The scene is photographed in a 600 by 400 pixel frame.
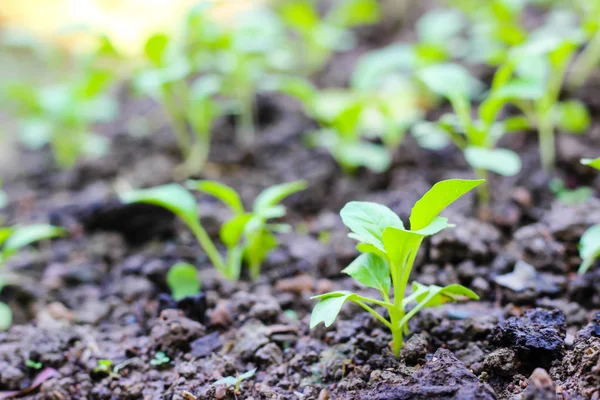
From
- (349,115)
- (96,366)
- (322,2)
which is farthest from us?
(322,2)

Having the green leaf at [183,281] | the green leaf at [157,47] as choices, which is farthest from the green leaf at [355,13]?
the green leaf at [183,281]

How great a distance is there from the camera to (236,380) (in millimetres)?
1063

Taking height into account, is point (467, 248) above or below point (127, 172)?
below

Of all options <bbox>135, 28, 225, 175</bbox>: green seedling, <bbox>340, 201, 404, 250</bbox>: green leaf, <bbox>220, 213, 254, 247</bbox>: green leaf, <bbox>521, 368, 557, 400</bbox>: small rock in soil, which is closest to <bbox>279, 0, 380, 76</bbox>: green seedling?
<bbox>135, 28, 225, 175</bbox>: green seedling

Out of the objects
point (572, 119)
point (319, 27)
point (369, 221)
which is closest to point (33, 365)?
point (369, 221)

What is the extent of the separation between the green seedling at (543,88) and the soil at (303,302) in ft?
0.28

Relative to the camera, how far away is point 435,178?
192cm

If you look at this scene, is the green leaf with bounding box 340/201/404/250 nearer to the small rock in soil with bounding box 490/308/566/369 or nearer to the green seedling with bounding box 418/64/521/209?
the small rock in soil with bounding box 490/308/566/369

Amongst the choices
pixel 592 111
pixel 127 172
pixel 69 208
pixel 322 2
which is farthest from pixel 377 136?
pixel 322 2

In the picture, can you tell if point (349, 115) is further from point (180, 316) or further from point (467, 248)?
point (180, 316)

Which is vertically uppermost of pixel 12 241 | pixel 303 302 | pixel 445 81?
pixel 445 81

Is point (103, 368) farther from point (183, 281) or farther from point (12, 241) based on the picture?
point (12, 241)

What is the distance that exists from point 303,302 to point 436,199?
0.55 metres

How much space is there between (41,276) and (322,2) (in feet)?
9.57
